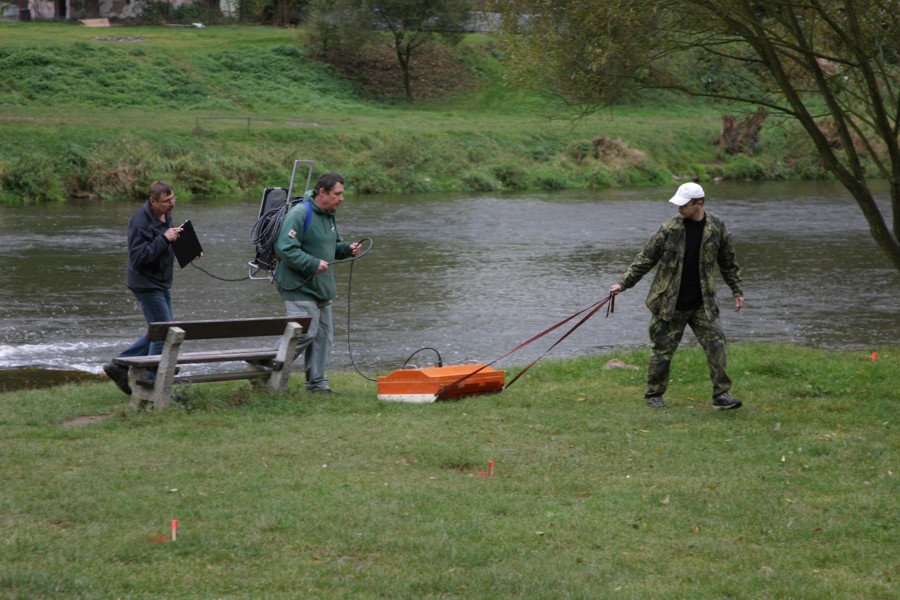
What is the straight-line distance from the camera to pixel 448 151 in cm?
4388

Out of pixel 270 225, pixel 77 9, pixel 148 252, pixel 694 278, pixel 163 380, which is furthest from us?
pixel 77 9

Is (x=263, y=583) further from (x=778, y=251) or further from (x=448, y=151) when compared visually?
(x=448, y=151)

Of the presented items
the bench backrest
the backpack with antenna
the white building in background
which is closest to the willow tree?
the backpack with antenna

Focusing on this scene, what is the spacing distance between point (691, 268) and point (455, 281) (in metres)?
12.3

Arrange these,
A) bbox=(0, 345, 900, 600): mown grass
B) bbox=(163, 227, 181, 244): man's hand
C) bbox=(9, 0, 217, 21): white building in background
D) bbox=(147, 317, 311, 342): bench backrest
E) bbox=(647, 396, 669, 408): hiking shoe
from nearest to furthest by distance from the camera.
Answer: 1. bbox=(0, 345, 900, 600): mown grass
2. bbox=(147, 317, 311, 342): bench backrest
3. bbox=(163, 227, 181, 244): man's hand
4. bbox=(647, 396, 669, 408): hiking shoe
5. bbox=(9, 0, 217, 21): white building in background

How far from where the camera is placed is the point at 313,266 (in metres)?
10.0

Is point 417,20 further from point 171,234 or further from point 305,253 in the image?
point 171,234

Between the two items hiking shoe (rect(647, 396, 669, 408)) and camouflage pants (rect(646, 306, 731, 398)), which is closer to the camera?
camouflage pants (rect(646, 306, 731, 398))

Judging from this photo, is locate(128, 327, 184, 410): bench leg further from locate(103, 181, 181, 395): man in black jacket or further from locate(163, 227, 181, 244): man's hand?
locate(163, 227, 181, 244): man's hand

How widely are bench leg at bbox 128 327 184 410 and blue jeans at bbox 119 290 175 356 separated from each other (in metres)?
0.64

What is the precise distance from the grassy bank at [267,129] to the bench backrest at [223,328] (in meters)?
21.5

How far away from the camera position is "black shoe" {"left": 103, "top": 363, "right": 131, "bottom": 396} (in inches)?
381

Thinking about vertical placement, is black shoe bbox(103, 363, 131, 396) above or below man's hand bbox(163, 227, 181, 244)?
below

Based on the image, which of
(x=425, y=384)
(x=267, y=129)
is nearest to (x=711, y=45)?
(x=425, y=384)
